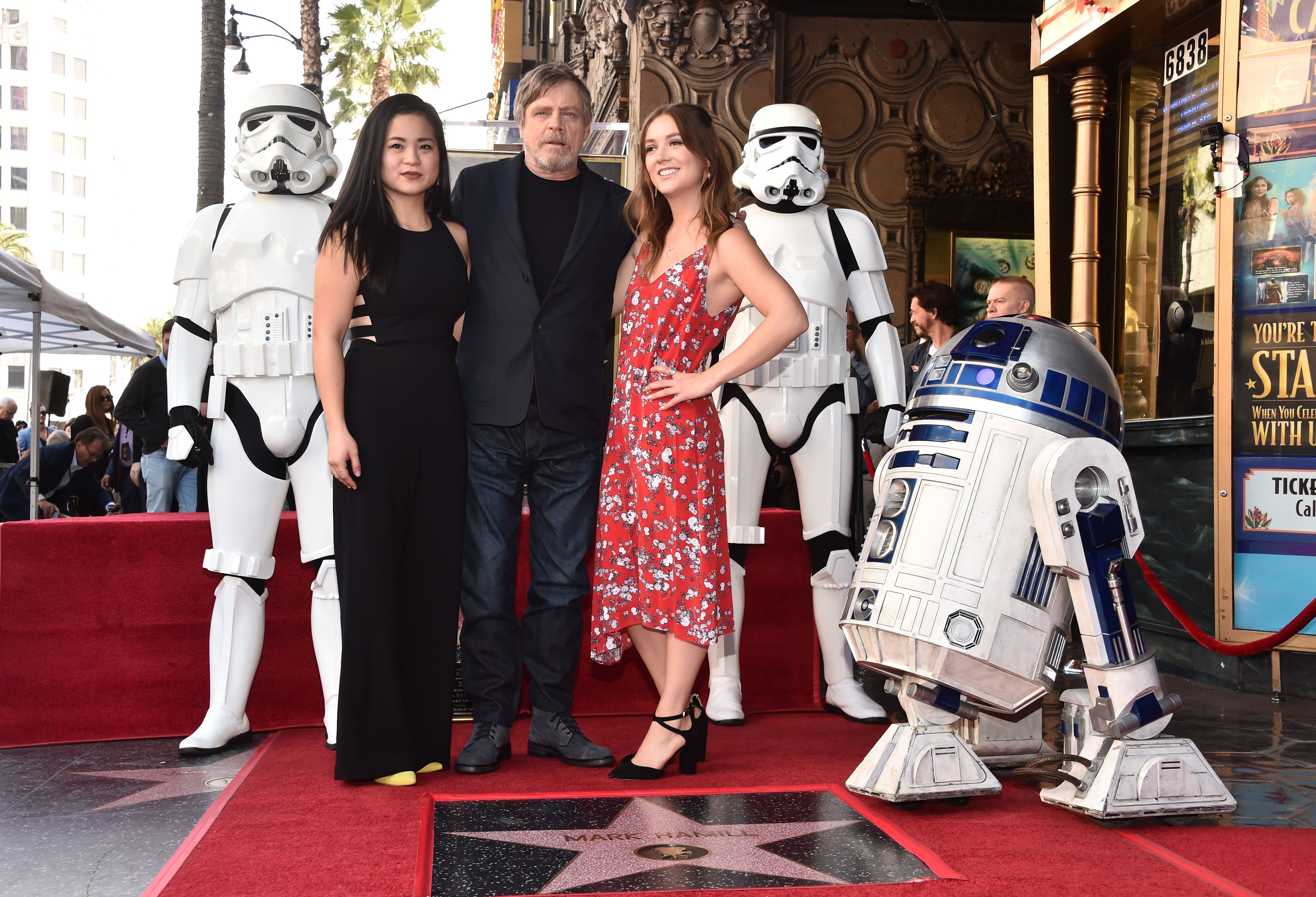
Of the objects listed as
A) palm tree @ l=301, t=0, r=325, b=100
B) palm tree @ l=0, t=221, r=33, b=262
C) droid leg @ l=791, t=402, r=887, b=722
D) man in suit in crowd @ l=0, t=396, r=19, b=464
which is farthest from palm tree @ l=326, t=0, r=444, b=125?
palm tree @ l=0, t=221, r=33, b=262

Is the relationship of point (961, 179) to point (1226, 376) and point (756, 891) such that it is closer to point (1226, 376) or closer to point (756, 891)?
point (1226, 376)

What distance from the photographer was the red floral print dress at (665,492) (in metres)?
3.13

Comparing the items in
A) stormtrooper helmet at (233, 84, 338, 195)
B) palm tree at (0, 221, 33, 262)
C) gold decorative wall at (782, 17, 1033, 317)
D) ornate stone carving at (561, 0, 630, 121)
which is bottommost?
stormtrooper helmet at (233, 84, 338, 195)

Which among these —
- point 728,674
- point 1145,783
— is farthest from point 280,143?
point 1145,783

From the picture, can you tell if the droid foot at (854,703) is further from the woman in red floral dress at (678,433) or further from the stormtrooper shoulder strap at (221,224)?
the stormtrooper shoulder strap at (221,224)

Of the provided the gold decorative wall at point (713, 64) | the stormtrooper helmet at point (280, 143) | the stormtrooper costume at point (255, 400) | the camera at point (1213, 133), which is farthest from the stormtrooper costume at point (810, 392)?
the gold decorative wall at point (713, 64)

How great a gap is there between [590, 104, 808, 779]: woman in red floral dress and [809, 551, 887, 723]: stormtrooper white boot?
1.02 m

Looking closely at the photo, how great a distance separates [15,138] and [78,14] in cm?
1251

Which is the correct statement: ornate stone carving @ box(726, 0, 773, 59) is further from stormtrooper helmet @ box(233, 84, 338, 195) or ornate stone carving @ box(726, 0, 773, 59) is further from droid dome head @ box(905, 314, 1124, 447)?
droid dome head @ box(905, 314, 1124, 447)

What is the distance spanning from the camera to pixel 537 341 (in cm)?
330

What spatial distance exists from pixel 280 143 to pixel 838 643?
262 cm

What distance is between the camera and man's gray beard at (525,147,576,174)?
11.1 feet

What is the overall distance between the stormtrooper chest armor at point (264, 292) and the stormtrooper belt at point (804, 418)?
1487 mm

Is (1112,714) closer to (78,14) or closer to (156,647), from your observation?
(156,647)
